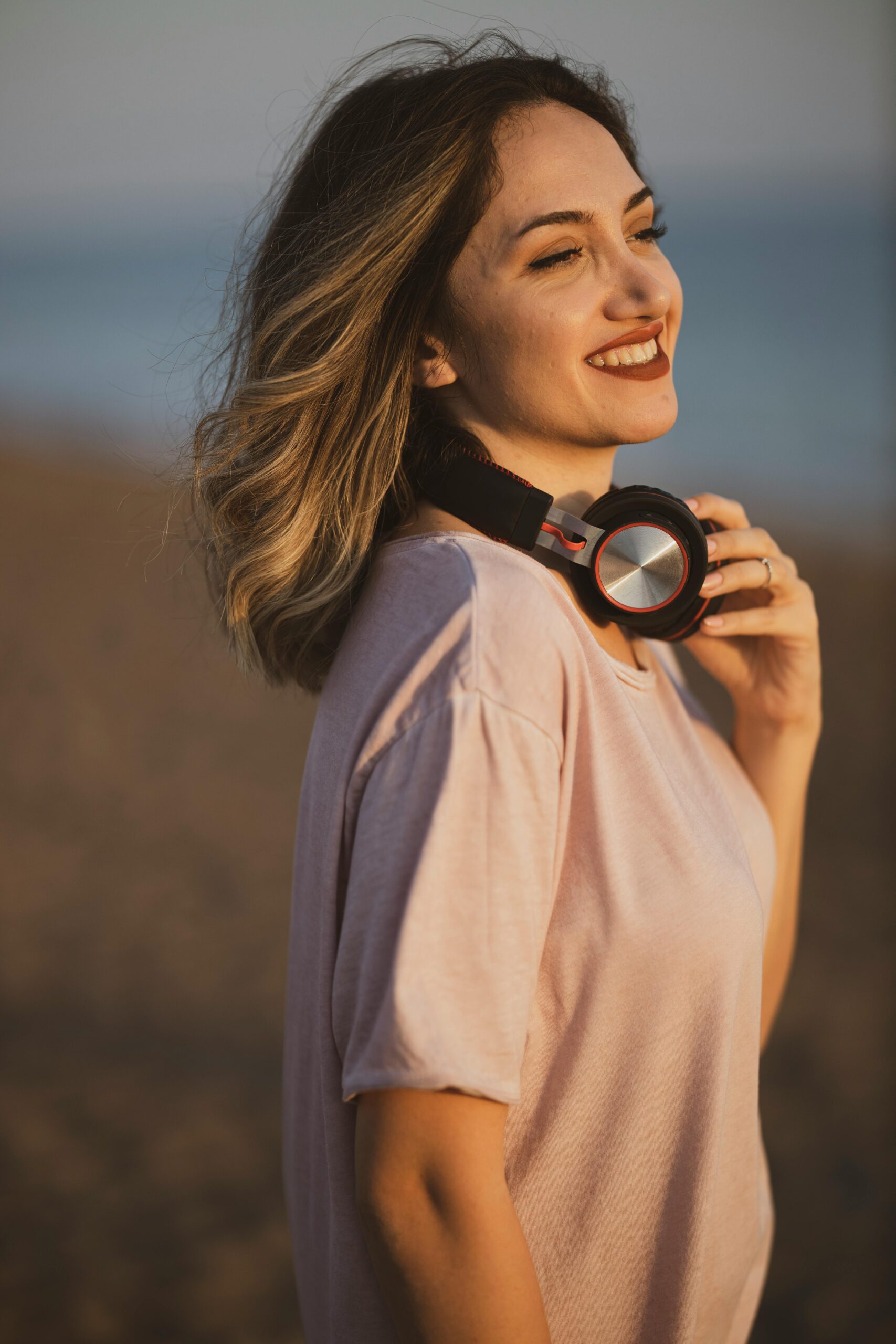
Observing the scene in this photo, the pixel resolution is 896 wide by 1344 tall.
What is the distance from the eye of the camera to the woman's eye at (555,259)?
133 centimetres

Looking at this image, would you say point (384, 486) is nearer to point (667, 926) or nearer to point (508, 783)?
point (508, 783)

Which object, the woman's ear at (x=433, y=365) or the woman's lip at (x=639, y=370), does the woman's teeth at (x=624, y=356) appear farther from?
the woman's ear at (x=433, y=365)

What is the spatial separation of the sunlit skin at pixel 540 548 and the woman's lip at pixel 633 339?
0.01 meters

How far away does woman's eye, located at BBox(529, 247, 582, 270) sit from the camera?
1329 millimetres

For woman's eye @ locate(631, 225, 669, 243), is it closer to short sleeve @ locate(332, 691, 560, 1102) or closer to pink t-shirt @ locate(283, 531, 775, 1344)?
pink t-shirt @ locate(283, 531, 775, 1344)

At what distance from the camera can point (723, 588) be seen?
1559mm

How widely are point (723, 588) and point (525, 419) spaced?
0.45 metres

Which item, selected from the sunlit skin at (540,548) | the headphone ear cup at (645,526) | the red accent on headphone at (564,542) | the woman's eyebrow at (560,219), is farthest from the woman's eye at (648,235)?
the red accent on headphone at (564,542)

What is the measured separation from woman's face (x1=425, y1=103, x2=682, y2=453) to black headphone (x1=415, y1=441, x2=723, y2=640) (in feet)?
0.31

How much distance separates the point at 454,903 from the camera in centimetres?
101

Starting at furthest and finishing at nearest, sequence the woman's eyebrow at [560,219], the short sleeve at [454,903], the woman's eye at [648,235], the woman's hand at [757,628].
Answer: the woman's hand at [757,628]
the woman's eye at [648,235]
the woman's eyebrow at [560,219]
the short sleeve at [454,903]

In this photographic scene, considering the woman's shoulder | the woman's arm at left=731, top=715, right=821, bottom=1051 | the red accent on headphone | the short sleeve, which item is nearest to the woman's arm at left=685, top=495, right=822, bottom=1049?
the woman's arm at left=731, top=715, right=821, bottom=1051

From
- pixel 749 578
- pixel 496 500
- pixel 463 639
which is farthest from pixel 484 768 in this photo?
pixel 749 578

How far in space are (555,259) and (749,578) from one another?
2.00 ft
